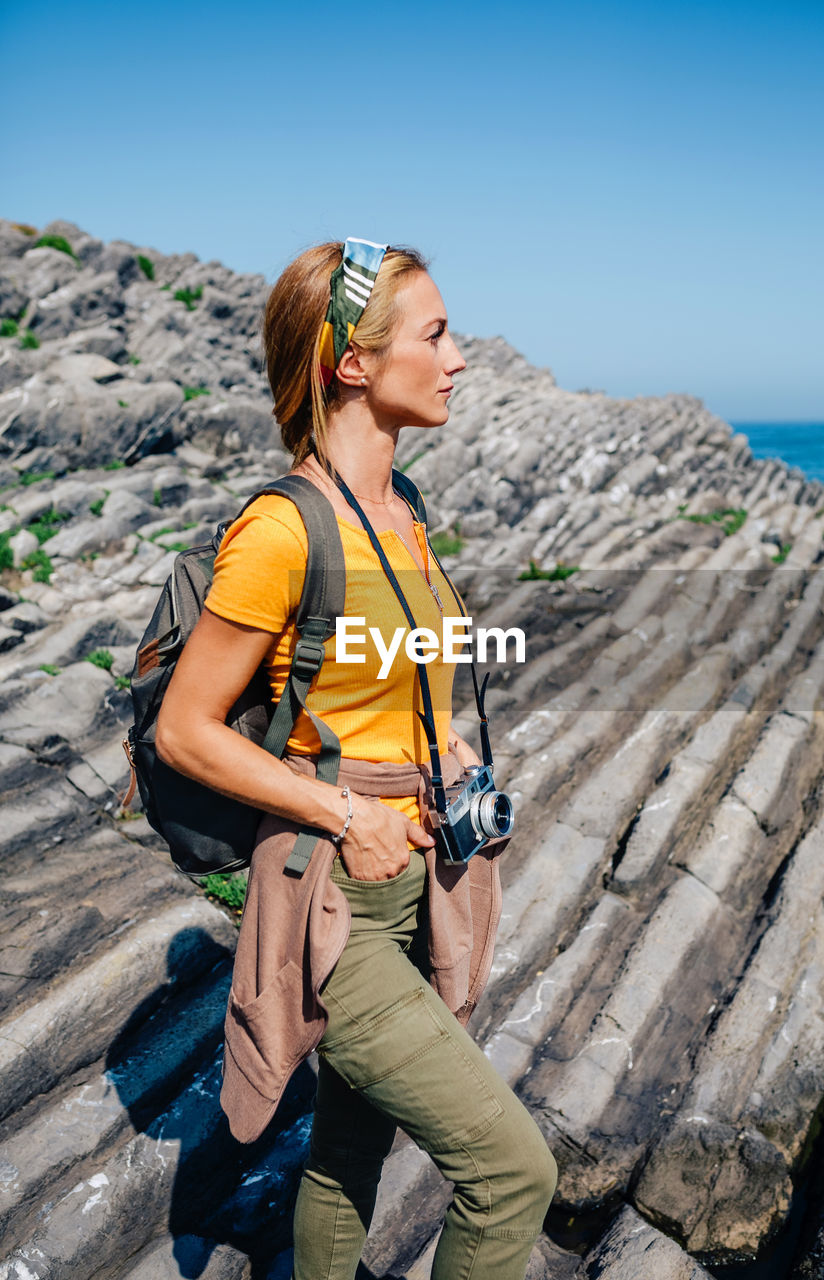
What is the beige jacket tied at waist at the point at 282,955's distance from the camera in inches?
82.7

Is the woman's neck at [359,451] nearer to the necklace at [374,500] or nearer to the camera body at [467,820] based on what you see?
→ the necklace at [374,500]

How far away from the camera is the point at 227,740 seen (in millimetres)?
2059

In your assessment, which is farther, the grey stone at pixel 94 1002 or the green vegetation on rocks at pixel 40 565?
the green vegetation on rocks at pixel 40 565

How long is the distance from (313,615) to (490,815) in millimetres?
756

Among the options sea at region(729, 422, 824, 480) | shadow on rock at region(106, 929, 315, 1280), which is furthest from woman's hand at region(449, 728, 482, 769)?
sea at region(729, 422, 824, 480)

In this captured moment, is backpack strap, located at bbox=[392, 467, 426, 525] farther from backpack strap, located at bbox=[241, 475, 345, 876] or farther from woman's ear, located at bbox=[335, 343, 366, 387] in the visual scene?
backpack strap, located at bbox=[241, 475, 345, 876]

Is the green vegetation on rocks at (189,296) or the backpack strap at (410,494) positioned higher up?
the backpack strap at (410,494)

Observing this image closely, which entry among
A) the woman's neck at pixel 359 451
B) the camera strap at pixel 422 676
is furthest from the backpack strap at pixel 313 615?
the woman's neck at pixel 359 451

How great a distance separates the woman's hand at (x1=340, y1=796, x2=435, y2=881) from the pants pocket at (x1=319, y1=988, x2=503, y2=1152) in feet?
1.01

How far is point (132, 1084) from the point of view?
3.63 meters

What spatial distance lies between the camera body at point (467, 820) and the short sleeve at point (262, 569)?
681mm

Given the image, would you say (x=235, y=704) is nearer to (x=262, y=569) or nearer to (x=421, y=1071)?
(x=262, y=569)

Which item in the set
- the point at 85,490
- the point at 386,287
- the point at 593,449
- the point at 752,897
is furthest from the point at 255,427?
the point at 386,287

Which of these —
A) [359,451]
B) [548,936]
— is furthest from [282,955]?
[548,936]
